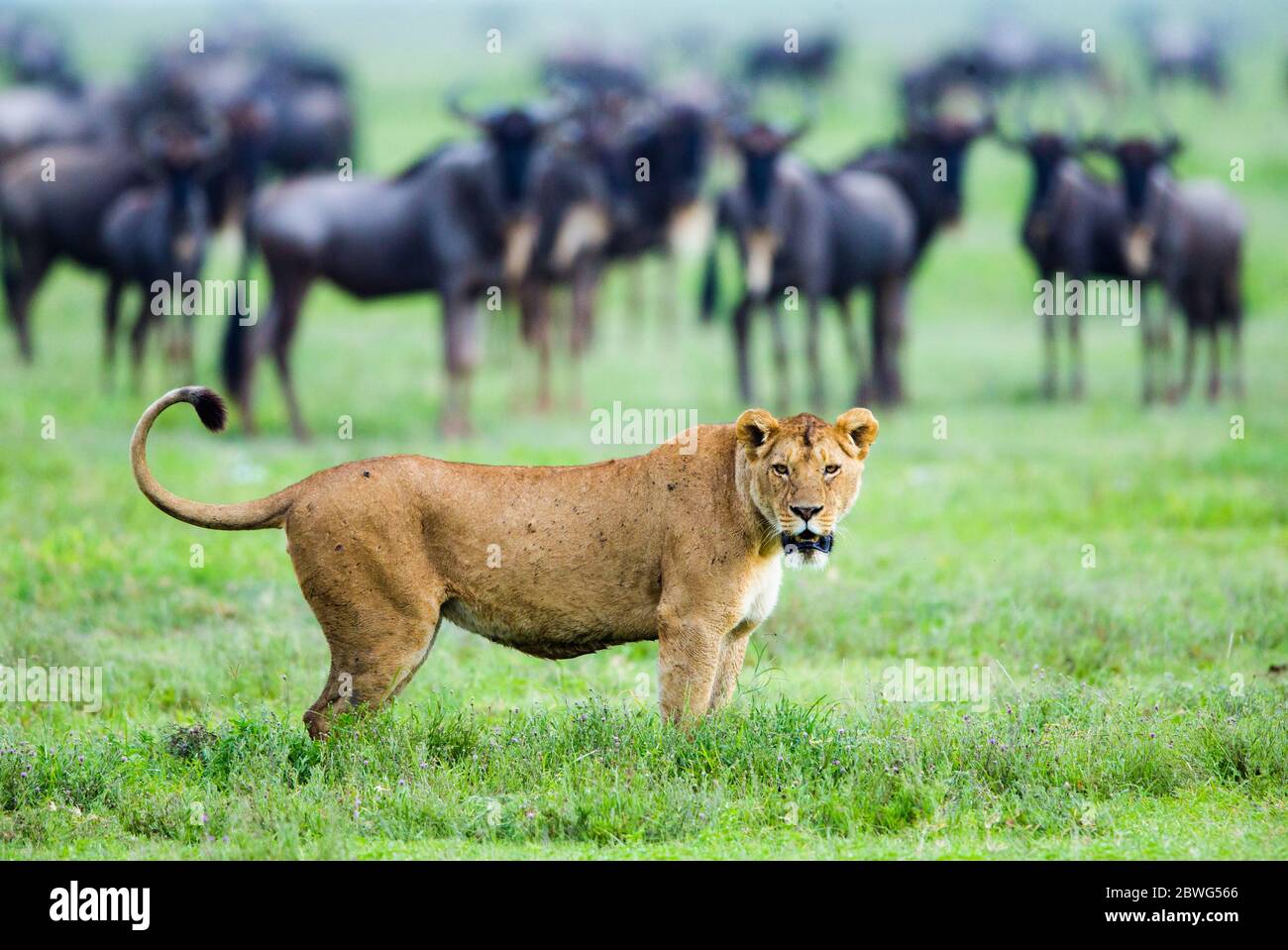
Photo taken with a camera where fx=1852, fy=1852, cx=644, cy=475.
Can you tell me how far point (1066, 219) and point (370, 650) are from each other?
16277 millimetres

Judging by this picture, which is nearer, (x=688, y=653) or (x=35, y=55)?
(x=688, y=653)

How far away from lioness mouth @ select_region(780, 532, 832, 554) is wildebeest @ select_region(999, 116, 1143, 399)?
15130 mm

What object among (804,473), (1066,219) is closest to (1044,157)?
(1066,219)

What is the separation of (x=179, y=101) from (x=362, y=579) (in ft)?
88.8

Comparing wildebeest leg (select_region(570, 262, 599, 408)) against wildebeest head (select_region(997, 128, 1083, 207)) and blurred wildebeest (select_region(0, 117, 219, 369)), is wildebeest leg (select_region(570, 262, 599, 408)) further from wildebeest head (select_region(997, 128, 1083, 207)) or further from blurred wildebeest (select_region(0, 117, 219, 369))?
wildebeest head (select_region(997, 128, 1083, 207))

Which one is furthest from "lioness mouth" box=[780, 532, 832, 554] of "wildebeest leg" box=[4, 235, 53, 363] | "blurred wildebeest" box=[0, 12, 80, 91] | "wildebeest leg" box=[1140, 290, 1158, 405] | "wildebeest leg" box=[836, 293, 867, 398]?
"blurred wildebeest" box=[0, 12, 80, 91]

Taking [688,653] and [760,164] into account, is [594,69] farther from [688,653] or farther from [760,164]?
[688,653]

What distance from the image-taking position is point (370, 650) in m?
7.11

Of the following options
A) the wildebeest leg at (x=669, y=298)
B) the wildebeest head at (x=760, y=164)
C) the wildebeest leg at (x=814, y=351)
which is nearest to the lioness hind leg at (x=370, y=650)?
the wildebeest leg at (x=814, y=351)

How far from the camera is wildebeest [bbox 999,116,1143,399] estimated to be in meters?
21.8

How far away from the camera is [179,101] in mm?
32312

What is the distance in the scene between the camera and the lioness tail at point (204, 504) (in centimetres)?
708
